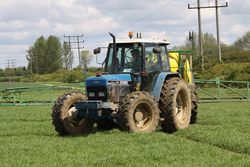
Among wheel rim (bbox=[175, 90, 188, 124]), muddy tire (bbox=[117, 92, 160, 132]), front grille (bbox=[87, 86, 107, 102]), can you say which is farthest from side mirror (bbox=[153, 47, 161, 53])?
front grille (bbox=[87, 86, 107, 102])

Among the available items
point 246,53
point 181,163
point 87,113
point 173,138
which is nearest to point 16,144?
point 87,113

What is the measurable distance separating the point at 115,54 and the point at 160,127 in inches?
91.5

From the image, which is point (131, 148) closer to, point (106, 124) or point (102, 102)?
point (102, 102)

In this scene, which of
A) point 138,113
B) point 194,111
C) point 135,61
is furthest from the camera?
point 194,111

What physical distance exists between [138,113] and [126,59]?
1.68 m

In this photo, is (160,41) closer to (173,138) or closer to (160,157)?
(173,138)

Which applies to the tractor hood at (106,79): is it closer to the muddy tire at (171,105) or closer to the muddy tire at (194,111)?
the muddy tire at (171,105)

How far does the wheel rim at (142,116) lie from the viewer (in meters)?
12.2

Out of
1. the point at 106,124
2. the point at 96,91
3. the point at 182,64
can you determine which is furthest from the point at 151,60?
the point at 182,64

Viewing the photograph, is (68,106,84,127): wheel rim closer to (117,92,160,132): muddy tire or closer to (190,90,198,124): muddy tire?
(117,92,160,132): muddy tire

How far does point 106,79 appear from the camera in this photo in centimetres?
1231

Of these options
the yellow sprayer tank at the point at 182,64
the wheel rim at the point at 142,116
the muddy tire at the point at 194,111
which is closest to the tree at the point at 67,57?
the yellow sprayer tank at the point at 182,64

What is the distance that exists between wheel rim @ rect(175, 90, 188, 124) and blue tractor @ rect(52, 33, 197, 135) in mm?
27

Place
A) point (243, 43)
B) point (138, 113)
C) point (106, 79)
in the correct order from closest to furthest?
1. point (138, 113)
2. point (106, 79)
3. point (243, 43)
